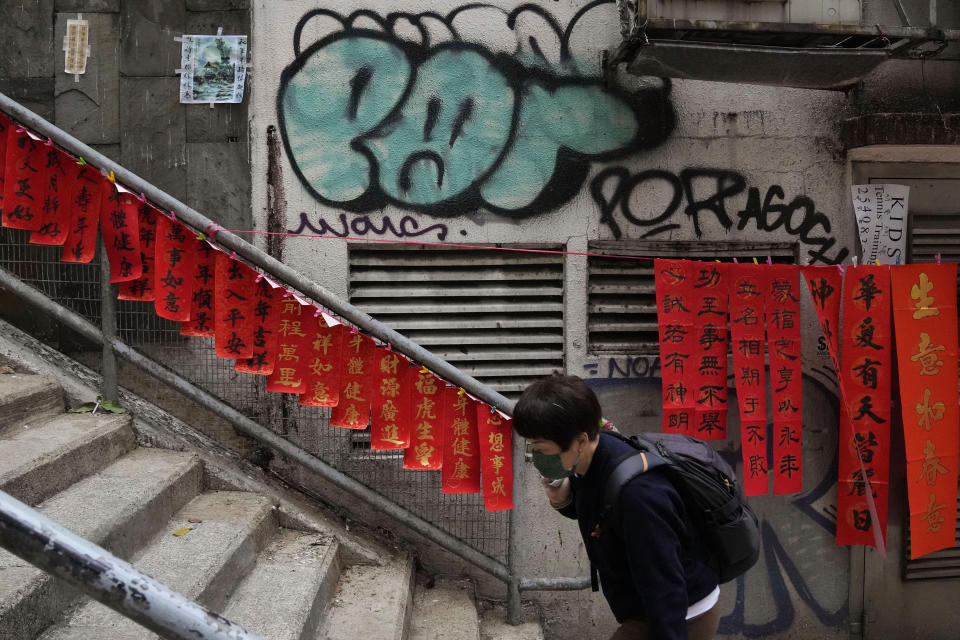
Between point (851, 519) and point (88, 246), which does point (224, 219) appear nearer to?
point (88, 246)

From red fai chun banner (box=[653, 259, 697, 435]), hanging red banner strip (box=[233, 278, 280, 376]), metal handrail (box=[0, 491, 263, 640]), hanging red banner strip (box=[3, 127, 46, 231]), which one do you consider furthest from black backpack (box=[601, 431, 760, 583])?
hanging red banner strip (box=[3, 127, 46, 231])

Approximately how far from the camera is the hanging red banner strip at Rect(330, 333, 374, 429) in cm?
395

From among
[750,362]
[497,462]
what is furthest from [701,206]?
[497,462]

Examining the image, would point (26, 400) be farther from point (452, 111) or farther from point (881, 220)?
point (881, 220)

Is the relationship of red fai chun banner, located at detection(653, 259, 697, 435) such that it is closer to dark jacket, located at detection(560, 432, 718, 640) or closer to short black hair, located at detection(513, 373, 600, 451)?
dark jacket, located at detection(560, 432, 718, 640)

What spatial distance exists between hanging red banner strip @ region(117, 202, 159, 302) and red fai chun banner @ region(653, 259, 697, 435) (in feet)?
9.07

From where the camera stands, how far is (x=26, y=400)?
401 centimetres

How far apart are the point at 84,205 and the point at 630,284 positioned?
3.23 metres

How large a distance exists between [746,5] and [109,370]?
4.02 metres

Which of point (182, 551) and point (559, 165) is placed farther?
point (559, 165)

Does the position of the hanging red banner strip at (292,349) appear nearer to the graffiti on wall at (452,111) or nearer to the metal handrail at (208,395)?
the metal handrail at (208,395)

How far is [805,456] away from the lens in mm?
5219

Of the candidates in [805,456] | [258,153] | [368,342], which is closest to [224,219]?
[258,153]

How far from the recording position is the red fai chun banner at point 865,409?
4.70 m
